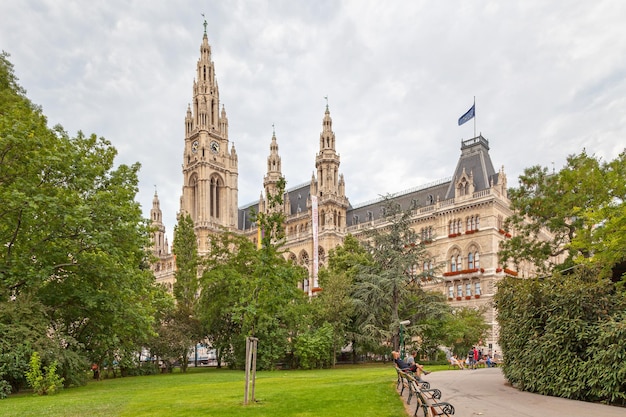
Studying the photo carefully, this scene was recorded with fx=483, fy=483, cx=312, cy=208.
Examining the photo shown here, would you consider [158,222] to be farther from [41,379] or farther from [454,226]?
[41,379]

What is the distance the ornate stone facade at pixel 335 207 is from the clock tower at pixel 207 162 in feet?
0.53

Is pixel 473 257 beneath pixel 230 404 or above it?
above

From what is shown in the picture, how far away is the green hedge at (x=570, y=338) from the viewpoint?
11.4 m

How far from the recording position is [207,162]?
77188mm

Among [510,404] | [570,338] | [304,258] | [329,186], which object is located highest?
[329,186]

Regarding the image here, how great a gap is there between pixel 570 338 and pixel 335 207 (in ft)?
162

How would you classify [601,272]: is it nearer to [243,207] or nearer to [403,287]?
[403,287]

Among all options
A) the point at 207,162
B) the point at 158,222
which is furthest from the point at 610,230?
the point at 158,222

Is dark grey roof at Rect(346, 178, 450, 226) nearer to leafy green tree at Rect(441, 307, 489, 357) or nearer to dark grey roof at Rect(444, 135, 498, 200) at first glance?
dark grey roof at Rect(444, 135, 498, 200)

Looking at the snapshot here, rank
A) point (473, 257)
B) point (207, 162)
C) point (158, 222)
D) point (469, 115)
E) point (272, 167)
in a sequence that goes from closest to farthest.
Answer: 1. point (469, 115)
2. point (473, 257)
3. point (272, 167)
4. point (207, 162)
5. point (158, 222)

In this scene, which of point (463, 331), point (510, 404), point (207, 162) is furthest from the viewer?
point (207, 162)

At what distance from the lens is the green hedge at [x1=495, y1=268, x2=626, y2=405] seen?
11.4m

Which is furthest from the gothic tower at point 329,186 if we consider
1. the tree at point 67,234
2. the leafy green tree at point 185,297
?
the tree at point 67,234

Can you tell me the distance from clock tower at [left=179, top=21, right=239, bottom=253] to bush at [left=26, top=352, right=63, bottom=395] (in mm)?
58504
